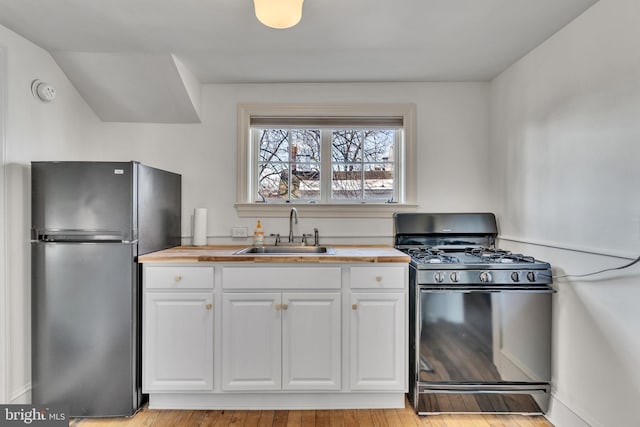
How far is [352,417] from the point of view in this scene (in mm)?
1926

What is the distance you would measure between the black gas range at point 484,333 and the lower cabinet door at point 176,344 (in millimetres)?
1263

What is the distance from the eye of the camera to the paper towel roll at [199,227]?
2508mm

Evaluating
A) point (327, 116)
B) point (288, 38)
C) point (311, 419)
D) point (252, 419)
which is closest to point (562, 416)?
point (311, 419)

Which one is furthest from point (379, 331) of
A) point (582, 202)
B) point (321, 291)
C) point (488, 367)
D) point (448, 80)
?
point (448, 80)

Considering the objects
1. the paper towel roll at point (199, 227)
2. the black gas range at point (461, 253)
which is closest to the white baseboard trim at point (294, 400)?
the black gas range at point (461, 253)

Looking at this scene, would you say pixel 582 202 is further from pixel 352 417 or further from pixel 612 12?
pixel 352 417

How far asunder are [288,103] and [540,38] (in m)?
1.71

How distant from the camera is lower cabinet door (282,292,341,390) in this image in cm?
197

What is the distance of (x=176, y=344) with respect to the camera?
1964 millimetres

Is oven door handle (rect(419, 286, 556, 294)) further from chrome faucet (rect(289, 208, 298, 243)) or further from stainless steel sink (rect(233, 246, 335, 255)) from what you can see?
chrome faucet (rect(289, 208, 298, 243))

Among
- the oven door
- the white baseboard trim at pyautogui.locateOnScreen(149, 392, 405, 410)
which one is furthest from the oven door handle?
the white baseboard trim at pyautogui.locateOnScreen(149, 392, 405, 410)

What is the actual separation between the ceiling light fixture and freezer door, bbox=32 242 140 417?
1.45 meters

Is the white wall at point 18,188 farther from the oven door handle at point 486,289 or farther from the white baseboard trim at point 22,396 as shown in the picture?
the oven door handle at point 486,289

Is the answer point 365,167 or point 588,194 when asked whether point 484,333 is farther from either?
point 365,167
